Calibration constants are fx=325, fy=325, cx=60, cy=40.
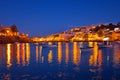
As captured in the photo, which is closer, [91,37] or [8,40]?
[8,40]

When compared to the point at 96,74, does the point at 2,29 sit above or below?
above

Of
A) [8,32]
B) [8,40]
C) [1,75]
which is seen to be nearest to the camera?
[1,75]

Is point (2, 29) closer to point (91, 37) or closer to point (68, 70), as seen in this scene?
point (91, 37)

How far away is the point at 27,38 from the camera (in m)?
117

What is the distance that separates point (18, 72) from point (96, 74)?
4706mm

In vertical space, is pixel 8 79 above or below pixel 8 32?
below

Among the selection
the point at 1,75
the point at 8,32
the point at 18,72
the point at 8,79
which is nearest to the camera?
the point at 8,79

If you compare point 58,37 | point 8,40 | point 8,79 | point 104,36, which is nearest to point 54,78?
point 8,79

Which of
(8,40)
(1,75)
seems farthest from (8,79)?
(8,40)

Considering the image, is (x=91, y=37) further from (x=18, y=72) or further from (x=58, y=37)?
(x=18, y=72)

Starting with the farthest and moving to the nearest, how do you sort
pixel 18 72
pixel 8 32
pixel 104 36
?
pixel 104 36 < pixel 8 32 < pixel 18 72

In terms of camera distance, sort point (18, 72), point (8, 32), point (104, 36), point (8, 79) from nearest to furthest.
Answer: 1. point (8, 79)
2. point (18, 72)
3. point (8, 32)
4. point (104, 36)

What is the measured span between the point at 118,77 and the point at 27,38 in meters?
101

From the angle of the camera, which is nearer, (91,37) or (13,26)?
(13,26)
